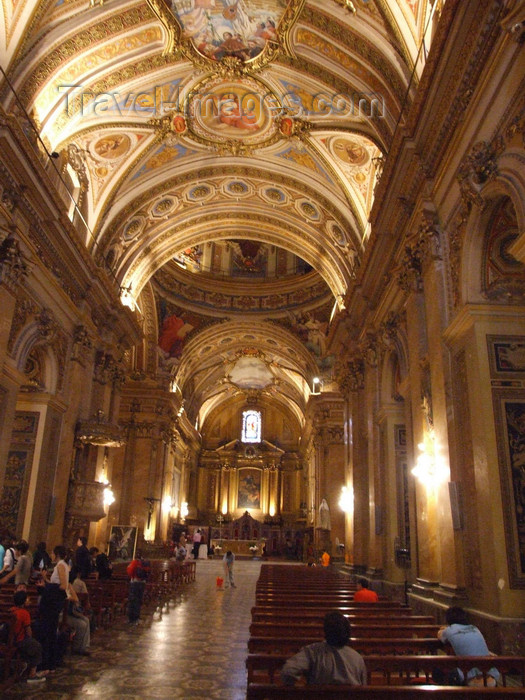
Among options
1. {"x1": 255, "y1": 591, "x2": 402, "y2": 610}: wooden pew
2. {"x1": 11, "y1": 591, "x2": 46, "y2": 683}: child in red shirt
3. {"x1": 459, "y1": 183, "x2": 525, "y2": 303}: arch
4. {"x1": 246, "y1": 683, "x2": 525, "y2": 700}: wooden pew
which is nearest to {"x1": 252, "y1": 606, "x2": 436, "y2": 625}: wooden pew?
{"x1": 255, "y1": 591, "x2": 402, "y2": 610}: wooden pew

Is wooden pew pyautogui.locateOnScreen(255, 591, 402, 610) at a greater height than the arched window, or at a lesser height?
lesser

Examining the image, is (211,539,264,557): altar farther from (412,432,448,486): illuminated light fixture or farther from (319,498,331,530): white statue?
(412,432,448,486): illuminated light fixture

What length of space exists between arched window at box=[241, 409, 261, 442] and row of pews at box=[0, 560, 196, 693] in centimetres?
2286

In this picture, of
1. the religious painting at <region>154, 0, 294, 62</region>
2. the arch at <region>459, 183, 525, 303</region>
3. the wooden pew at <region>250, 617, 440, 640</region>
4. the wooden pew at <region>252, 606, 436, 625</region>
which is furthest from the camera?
the religious painting at <region>154, 0, 294, 62</region>

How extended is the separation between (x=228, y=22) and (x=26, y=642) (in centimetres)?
993

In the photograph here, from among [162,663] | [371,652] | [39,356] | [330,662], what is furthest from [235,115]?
[330,662]

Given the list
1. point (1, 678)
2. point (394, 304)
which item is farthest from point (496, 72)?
point (1, 678)

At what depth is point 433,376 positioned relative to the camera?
7680 mm

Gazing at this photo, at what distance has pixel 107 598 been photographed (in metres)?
8.10

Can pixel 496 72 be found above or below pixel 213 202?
below

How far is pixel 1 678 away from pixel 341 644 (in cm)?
363

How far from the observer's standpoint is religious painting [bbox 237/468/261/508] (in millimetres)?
37031

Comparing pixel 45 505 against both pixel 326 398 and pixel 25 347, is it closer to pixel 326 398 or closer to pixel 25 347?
pixel 25 347

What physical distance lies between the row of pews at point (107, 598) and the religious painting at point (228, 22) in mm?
9136
